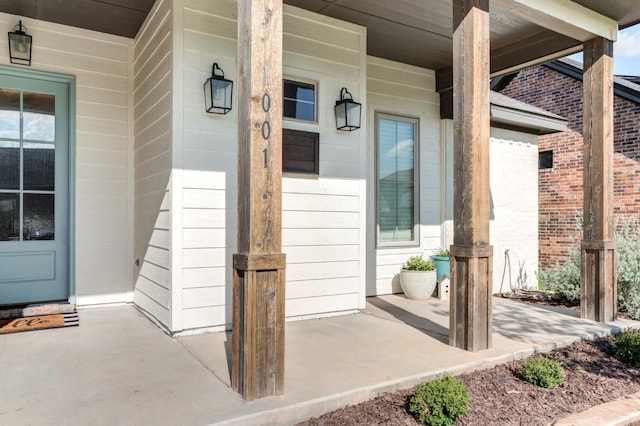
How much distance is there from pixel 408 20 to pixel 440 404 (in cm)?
A: 368

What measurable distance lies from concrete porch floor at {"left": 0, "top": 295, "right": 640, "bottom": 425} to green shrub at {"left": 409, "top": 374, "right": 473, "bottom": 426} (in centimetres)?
30

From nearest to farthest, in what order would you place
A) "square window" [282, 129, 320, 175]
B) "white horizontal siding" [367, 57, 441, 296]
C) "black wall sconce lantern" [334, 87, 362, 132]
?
1. "square window" [282, 129, 320, 175]
2. "black wall sconce lantern" [334, 87, 362, 132]
3. "white horizontal siding" [367, 57, 441, 296]

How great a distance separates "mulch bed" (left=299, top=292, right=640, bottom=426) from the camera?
239 centimetres

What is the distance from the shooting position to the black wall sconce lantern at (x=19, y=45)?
13.5ft

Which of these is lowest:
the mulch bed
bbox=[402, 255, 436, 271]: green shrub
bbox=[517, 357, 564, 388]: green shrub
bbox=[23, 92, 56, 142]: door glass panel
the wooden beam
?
the mulch bed

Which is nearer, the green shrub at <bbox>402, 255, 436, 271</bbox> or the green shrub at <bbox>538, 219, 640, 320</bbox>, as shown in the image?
the green shrub at <bbox>538, 219, 640, 320</bbox>

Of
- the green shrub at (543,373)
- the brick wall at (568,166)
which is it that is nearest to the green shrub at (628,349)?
the green shrub at (543,373)

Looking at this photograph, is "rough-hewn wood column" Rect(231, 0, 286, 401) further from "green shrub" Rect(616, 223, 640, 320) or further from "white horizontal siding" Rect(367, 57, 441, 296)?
"green shrub" Rect(616, 223, 640, 320)

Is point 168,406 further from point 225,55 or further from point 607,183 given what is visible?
point 607,183

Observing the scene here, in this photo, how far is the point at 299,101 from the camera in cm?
440

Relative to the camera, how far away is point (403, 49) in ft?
17.5

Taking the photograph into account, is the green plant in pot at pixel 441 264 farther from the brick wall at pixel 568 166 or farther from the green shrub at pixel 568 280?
the brick wall at pixel 568 166

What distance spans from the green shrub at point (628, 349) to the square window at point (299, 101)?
3235 millimetres

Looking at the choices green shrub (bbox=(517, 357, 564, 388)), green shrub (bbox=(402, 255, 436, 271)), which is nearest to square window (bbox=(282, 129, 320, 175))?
green shrub (bbox=(402, 255, 436, 271))
